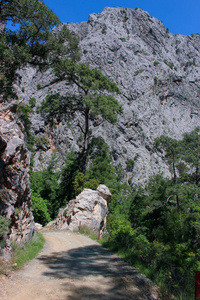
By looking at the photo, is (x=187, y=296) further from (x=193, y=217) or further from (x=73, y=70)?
(x=73, y=70)

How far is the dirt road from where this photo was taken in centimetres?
394

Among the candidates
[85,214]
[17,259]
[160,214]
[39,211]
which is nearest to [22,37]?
[17,259]

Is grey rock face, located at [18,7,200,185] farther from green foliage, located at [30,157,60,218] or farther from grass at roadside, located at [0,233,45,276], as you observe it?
grass at roadside, located at [0,233,45,276]

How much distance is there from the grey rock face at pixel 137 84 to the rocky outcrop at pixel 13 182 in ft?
96.4

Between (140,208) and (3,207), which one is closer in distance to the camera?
(3,207)

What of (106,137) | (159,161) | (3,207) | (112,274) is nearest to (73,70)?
(3,207)

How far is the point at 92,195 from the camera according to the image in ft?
54.2

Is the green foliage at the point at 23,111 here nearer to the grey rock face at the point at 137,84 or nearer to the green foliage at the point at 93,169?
the green foliage at the point at 93,169

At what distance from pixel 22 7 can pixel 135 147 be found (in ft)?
143

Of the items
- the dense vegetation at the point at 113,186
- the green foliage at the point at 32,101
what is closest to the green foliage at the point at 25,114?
the dense vegetation at the point at 113,186

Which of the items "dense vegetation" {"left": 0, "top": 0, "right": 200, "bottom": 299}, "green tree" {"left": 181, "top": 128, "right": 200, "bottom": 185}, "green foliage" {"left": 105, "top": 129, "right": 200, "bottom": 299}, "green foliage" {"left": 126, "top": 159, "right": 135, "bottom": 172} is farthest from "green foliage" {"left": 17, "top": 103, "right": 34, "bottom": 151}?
"green foliage" {"left": 126, "top": 159, "right": 135, "bottom": 172}

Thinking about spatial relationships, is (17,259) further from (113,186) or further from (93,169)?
(93,169)

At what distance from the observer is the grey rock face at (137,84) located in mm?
46625

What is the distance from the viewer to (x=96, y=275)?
5.20 metres
